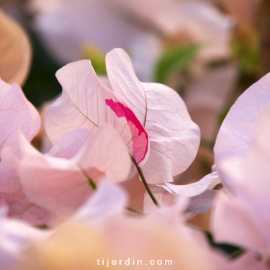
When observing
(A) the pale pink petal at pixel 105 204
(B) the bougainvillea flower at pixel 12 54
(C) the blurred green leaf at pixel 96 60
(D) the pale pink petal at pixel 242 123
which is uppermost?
(D) the pale pink petal at pixel 242 123

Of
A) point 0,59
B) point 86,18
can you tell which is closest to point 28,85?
point 86,18

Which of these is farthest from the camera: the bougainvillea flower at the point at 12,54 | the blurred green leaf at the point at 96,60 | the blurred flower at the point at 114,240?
the blurred green leaf at the point at 96,60

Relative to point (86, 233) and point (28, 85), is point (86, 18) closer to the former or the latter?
point (28, 85)

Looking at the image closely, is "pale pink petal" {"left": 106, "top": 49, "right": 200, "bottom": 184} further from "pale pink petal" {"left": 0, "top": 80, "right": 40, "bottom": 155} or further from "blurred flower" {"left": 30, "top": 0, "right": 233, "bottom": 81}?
"blurred flower" {"left": 30, "top": 0, "right": 233, "bottom": 81}

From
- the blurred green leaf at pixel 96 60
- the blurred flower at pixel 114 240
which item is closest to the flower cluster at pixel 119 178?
the blurred flower at pixel 114 240

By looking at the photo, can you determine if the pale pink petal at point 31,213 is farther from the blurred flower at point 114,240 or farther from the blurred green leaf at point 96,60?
the blurred green leaf at point 96,60

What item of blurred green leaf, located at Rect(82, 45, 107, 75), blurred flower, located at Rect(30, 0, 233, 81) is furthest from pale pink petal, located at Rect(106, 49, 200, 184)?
blurred flower, located at Rect(30, 0, 233, 81)

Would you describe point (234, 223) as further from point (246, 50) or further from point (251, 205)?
point (246, 50)
